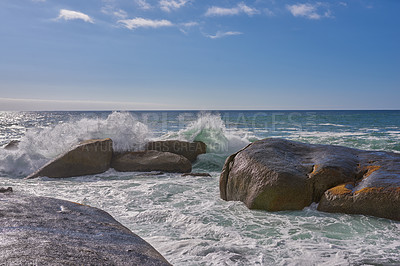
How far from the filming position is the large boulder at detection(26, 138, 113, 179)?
7.70m

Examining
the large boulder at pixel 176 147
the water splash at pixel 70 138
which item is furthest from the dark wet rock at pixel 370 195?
the water splash at pixel 70 138

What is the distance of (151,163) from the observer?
→ 8375 mm

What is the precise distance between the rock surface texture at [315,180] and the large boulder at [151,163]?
318 cm

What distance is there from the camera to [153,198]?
5.27m

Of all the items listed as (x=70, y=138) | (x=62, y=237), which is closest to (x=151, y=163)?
(x=70, y=138)

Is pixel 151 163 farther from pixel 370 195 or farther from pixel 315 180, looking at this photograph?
pixel 370 195

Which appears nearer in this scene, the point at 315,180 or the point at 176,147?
the point at 315,180

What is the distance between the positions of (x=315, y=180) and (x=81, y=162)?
19.3 ft

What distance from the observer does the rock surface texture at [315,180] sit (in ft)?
13.2

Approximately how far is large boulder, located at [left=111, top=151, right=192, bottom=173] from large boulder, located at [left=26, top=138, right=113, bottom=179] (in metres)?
0.38

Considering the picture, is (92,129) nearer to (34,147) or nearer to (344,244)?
(34,147)

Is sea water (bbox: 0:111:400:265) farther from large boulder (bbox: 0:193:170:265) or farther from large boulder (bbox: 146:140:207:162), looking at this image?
large boulder (bbox: 146:140:207:162)

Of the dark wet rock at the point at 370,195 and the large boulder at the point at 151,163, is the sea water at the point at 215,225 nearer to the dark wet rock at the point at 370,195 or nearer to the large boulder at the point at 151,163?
the dark wet rock at the point at 370,195

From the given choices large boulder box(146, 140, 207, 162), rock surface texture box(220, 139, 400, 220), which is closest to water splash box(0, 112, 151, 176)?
large boulder box(146, 140, 207, 162)
